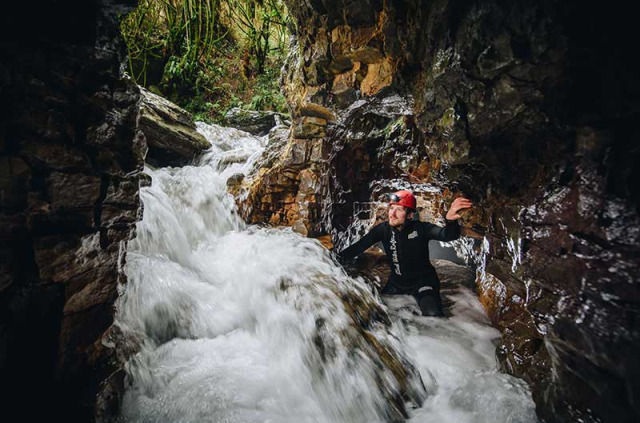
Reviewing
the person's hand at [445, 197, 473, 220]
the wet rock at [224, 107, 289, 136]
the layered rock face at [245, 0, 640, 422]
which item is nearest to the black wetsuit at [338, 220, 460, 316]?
the person's hand at [445, 197, 473, 220]

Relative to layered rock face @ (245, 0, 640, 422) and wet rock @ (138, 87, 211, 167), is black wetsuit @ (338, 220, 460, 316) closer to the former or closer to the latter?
layered rock face @ (245, 0, 640, 422)

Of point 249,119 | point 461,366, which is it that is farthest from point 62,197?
point 249,119

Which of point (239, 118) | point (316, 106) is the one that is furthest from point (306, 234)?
point (239, 118)

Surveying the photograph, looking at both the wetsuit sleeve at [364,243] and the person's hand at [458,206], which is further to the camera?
the wetsuit sleeve at [364,243]

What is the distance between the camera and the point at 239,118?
35.8 ft

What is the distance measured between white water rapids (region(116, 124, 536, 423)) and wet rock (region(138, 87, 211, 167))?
2.97 m

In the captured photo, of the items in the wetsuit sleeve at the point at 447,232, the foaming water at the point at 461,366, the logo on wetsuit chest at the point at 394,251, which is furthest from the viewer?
the logo on wetsuit chest at the point at 394,251

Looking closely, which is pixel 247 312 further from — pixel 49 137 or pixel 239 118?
pixel 239 118

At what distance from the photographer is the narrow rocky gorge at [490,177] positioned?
137cm

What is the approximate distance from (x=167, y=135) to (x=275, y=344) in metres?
6.85

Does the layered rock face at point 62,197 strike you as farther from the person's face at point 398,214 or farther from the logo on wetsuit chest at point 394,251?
the logo on wetsuit chest at point 394,251

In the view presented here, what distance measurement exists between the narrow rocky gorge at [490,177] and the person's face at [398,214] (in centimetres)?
154

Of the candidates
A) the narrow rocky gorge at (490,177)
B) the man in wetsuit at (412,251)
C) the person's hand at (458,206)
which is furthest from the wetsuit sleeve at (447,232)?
the narrow rocky gorge at (490,177)

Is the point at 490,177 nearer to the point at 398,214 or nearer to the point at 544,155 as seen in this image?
the point at 544,155
